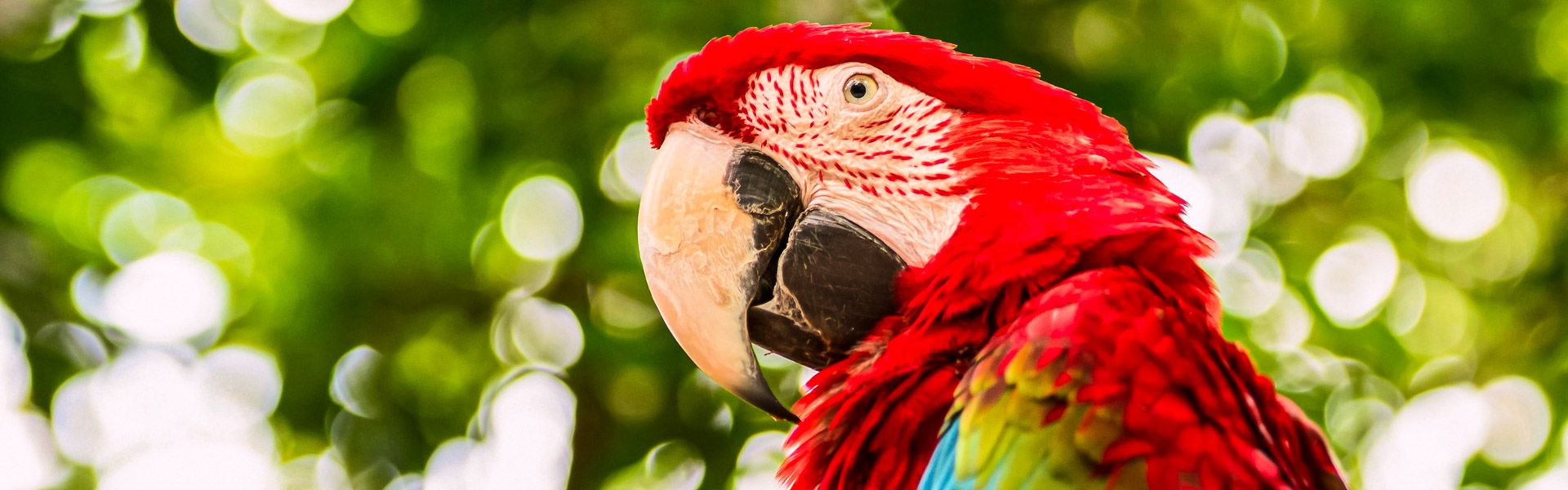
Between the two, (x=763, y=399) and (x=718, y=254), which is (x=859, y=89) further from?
(x=763, y=399)

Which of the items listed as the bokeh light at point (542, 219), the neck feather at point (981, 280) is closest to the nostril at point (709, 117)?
the neck feather at point (981, 280)

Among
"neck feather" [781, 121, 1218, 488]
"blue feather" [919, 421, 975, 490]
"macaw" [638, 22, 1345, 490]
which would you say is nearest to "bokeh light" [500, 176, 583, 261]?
"macaw" [638, 22, 1345, 490]

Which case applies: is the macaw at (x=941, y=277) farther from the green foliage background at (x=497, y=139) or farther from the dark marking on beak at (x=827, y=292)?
the green foliage background at (x=497, y=139)

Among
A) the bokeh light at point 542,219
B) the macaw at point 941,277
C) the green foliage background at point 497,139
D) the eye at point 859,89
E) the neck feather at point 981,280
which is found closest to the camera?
the macaw at point 941,277

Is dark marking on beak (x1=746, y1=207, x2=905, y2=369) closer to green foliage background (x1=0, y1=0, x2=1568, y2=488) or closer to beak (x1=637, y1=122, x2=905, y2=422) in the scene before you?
beak (x1=637, y1=122, x2=905, y2=422)

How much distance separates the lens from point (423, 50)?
2.26m

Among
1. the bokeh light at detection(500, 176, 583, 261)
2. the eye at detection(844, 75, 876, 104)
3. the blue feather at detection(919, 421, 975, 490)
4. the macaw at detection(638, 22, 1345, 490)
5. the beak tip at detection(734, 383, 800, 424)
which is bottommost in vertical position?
the bokeh light at detection(500, 176, 583, 261)

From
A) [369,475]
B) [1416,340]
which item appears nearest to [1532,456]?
[1416,340]

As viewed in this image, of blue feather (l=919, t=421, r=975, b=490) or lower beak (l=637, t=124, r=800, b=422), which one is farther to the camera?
lower beak (l=637, t=124, r=800, b=422)

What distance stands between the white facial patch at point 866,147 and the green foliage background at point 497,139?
98cm

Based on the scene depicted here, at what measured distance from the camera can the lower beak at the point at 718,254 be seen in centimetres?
122

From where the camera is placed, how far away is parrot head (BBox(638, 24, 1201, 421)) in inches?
47.0

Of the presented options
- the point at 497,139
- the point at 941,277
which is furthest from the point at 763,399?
the point at 497,139

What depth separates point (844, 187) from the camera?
1270mm
